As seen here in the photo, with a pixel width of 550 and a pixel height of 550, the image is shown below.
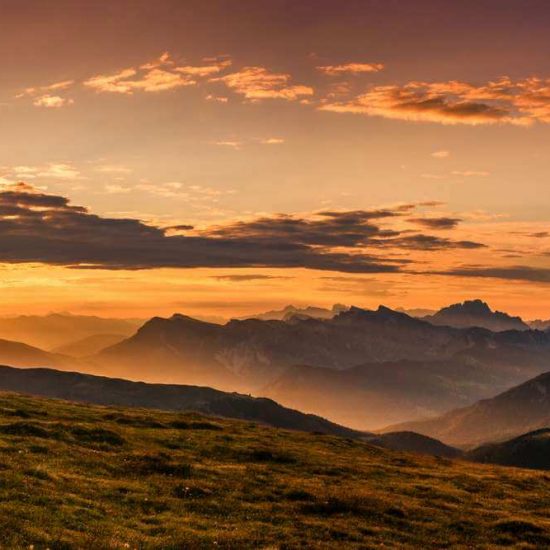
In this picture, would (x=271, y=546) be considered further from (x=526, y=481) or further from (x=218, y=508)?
(x=526, y=481)

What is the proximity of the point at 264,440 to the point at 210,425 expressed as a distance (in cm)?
1310

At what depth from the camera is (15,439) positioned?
58.0 meters

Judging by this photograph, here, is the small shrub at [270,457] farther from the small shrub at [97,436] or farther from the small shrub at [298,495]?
the small shrub at [298,495]

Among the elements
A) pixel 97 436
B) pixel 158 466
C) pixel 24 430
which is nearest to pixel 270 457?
pixel 158 466

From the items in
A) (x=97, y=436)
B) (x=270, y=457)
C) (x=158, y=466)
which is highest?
(x=158, y=466)

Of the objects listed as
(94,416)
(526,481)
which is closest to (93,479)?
(94,416)

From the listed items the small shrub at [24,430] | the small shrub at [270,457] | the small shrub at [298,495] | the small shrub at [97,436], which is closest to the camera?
the small shrub at [298,495]

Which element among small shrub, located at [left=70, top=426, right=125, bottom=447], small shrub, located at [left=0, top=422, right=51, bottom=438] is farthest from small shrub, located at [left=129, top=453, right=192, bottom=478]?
small shrub, located at [left=0, top=422, right=51, bottom=438]

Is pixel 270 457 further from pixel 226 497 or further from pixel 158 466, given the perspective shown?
pixel 226 497

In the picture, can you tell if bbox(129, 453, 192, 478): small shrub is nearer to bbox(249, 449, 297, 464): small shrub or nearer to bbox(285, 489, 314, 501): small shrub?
bbox(285, 489, 314, 501): small shrub

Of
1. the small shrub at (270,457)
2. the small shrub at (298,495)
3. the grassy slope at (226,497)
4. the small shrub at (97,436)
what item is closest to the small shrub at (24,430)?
the grassy slope at (226,497)

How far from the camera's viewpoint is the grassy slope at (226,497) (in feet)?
120

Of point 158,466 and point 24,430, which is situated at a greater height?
point 24,430

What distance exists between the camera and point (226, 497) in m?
48.2
